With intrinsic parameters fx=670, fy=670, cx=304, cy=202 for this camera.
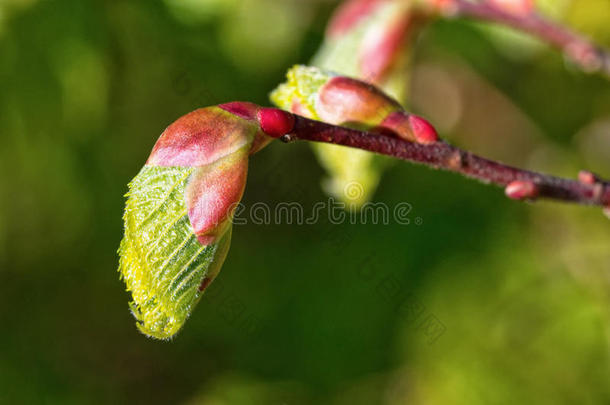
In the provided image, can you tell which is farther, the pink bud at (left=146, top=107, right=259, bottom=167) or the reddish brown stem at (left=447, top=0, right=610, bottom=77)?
the reddish brown stem at (left=447, top=0, right=610, bottom=77)

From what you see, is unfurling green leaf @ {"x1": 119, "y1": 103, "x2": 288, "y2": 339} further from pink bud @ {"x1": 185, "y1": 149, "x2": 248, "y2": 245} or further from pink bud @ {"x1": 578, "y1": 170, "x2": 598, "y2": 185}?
pink bud @ {"x1": 578, "y1": 170, "x2": 598, "y2": 185}

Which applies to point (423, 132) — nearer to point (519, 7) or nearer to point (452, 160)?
point (452, 160)

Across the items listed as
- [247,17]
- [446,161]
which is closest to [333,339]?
[247,17]

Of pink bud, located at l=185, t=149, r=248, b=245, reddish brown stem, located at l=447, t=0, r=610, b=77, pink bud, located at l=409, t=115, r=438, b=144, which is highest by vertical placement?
reddish brown stem, located at l=447, t=0, r=610, b=77

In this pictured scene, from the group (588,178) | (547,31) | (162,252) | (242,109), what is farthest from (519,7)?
(162,252)

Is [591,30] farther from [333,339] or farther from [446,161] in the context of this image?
[446,161]

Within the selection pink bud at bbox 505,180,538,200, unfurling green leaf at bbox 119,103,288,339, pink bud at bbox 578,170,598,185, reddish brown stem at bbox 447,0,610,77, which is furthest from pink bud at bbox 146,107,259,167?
reddish brown stem at bbox 447,0,610,77

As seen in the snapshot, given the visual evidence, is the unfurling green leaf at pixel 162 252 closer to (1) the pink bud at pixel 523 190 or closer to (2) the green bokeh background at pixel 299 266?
(1) the pink bud at pixel 523 190

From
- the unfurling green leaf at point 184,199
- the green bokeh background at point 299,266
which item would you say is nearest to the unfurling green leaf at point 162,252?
the unfurling green leaf at point 184,199
